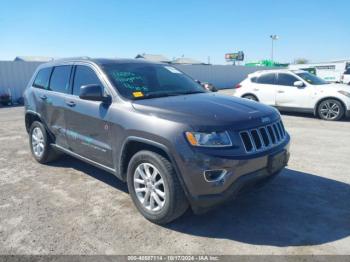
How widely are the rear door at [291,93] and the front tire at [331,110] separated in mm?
371

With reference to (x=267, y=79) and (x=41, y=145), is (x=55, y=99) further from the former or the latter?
(x=267, y=79)

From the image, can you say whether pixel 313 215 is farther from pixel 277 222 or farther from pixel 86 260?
pixel 86 260

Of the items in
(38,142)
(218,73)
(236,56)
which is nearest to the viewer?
(38,142)

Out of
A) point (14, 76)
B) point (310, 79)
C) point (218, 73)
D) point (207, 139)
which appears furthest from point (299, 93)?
point (218, 73)

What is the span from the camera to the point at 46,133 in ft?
17.2

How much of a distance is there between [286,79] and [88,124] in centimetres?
802

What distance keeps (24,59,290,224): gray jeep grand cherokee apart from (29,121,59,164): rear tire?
0.55m

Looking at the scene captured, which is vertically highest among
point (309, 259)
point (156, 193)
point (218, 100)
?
point (218, 100)

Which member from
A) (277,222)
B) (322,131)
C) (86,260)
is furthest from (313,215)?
(322,131)

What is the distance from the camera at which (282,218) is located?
11.5 ft

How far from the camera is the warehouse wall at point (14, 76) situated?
60.9 ft

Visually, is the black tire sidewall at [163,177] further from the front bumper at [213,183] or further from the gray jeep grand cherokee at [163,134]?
the front bumper at [213,183]

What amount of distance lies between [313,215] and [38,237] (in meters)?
2.98

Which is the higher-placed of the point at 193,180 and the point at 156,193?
the point at 193,180
